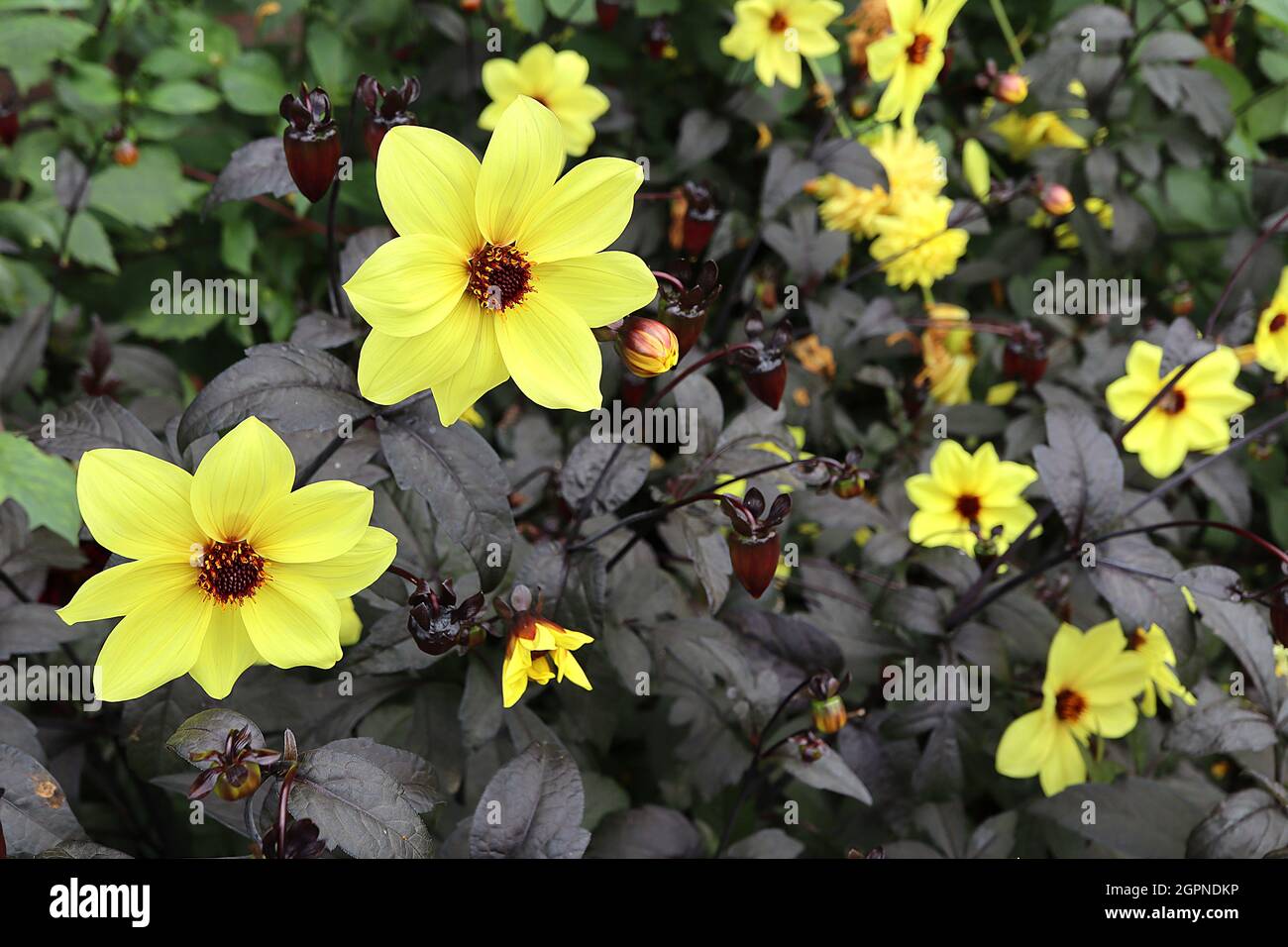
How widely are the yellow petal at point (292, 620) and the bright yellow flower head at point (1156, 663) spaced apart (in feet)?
3.03

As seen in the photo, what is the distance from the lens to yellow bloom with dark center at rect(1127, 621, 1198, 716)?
1249 millimetres

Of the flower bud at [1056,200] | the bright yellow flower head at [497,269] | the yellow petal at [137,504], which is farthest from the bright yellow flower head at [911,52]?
the yellow petal at [137,504]

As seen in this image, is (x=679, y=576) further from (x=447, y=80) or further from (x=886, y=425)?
(x=447, y=80)

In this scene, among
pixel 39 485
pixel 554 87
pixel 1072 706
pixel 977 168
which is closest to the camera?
pixel 39 485

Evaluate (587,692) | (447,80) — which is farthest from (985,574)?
(447,80)

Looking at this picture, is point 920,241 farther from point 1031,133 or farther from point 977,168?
point 1031,133

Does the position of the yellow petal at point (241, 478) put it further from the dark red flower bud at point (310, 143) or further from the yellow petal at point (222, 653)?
the dark red flower bud at point (310, 143)

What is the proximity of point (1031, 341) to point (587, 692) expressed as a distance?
756 mm

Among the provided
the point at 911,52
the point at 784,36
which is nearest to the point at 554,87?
the point at 784,36

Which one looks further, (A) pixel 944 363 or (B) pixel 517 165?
(A) pixel 944 363

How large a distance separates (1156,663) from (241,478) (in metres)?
1.05

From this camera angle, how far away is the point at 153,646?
81cm

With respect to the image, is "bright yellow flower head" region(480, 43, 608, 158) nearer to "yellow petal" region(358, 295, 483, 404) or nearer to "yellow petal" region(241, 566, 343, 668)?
"yellow petal" region(358, 295, 483, 404)

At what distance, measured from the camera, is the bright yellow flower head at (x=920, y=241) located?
156cm
